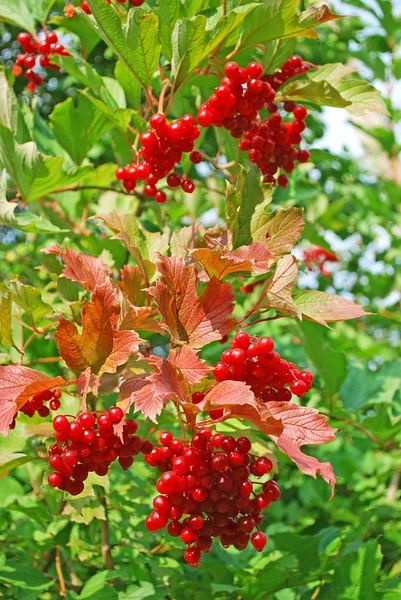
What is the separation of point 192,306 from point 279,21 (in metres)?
0.61

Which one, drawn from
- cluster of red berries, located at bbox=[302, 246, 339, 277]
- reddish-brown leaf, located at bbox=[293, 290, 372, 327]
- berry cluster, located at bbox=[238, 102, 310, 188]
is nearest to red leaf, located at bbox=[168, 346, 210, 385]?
reddish-brown leaf, located at bbox=[293, 290, 372, 327]

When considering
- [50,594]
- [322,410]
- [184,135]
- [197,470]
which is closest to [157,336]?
[322,410]

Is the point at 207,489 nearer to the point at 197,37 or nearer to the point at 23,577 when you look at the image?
the point at 23,577

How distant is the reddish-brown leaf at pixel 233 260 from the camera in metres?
1.00

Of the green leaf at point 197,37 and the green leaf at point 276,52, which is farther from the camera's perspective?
the green leaf at point 276,52

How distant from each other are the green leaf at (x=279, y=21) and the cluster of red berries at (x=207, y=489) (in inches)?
30.5

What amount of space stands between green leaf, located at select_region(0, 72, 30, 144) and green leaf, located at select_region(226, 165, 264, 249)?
1.95 feet

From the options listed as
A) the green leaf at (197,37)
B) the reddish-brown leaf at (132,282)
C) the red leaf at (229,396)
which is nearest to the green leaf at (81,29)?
the green leaf at (197,37)

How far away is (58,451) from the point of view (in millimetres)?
981

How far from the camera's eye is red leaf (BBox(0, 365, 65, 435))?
0.93 m

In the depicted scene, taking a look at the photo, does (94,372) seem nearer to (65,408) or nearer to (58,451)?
(58,451)

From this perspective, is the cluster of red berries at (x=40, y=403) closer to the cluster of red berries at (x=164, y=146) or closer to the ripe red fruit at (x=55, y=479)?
the ripe red fruit at (x=55, y=479)

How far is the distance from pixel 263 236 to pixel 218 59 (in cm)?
55

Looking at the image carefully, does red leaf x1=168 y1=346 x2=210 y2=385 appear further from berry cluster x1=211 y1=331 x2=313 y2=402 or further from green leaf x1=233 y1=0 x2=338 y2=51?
green leaf x1=233 y1=0 x2=338 y2=51
